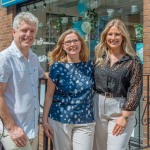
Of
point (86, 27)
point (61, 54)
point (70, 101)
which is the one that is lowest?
point (70, 101)

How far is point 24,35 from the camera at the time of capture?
262 centimetres

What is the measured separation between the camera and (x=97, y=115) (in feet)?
10.0

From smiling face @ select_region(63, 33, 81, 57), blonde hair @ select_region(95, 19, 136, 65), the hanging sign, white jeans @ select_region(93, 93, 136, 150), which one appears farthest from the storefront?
smiling face @ select_region(63, 33, 81, 57)

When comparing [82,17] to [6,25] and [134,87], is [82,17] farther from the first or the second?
[134,87]

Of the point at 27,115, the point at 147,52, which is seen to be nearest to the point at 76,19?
the point at 147,52

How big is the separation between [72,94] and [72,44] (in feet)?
1.35

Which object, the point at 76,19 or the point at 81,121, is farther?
the point at 76,19

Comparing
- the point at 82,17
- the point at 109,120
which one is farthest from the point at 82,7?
the point at 109,120

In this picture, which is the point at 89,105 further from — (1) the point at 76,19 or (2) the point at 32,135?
(1) the point at 76,19

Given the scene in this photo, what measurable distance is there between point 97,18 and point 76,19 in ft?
1.86

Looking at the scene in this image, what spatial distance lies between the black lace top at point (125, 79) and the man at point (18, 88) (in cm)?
63

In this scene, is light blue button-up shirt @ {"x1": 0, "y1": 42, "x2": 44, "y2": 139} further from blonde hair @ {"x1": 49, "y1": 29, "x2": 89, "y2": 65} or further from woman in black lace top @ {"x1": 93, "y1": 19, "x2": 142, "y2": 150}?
woman in black lace top @ {"x1": 93, "y1": 19, "x2": 142, "y2": 150}

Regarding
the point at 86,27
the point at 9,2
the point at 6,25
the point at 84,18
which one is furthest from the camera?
the point at 6,25

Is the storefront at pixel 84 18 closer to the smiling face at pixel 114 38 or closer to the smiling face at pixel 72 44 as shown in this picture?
the smiling face at pixel 114 38
